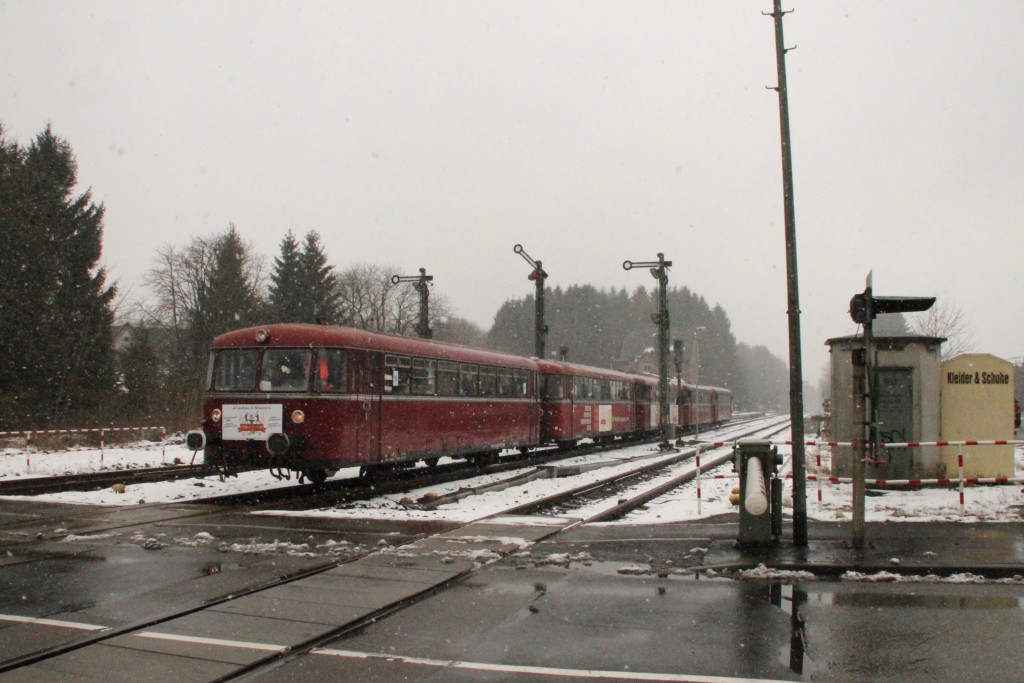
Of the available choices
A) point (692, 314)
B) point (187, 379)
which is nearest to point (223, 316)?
point (187, 379)

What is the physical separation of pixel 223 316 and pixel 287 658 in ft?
176

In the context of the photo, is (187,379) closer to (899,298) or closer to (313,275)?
(313,275)

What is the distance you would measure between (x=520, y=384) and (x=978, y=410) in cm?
1148

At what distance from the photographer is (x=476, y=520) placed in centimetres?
1173

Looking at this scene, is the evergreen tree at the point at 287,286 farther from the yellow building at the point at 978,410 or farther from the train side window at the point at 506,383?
the yellow building at the point at 978,410

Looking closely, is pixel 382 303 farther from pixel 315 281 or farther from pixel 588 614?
pixel 588 614

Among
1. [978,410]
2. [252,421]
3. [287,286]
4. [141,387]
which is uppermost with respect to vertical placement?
[287,286]

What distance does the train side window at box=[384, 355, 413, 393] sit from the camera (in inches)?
632

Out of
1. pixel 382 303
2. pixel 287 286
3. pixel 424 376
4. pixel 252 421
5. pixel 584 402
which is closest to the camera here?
pixel 252 421

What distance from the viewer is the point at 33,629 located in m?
6.23

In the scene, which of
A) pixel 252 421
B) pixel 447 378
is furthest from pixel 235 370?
pixel 447 378

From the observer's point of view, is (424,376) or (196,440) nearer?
(196,440)

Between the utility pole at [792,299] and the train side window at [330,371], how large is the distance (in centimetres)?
765

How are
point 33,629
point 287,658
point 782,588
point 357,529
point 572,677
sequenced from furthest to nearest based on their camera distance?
point 357,529 < point 782,588 < point 33,629 < point 287,658 < point 572,677
